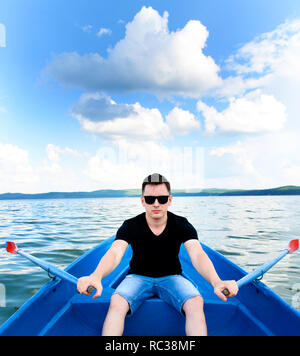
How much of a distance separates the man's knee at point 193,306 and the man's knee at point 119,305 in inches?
18.8

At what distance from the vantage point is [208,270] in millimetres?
2227

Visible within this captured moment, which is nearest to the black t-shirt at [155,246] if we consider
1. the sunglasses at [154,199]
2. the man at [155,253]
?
the man at [155,253]

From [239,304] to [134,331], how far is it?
3.72ft

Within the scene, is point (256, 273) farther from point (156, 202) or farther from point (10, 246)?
point (10, 246)

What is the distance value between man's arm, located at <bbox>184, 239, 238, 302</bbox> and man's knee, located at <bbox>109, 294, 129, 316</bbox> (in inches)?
27.2

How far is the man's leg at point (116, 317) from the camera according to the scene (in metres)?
1.94

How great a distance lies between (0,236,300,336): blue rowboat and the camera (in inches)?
93.0

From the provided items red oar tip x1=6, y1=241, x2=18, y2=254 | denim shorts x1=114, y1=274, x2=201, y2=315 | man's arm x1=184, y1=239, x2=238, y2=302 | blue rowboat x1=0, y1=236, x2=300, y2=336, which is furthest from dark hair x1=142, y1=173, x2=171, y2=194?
red oar tip x1=6, y1=241, x2=18, y2=254

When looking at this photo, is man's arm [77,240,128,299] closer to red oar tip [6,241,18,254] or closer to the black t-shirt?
the black t-shirt

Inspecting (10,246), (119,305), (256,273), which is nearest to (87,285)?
(119,305)

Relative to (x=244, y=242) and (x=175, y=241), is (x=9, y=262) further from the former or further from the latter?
(x=244, y=242)

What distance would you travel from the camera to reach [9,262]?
19.6 ft

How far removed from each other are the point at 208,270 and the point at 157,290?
0.57 m

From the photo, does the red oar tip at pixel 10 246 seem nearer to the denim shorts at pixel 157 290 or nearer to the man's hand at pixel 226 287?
the denim shorts at pixel 157 290
